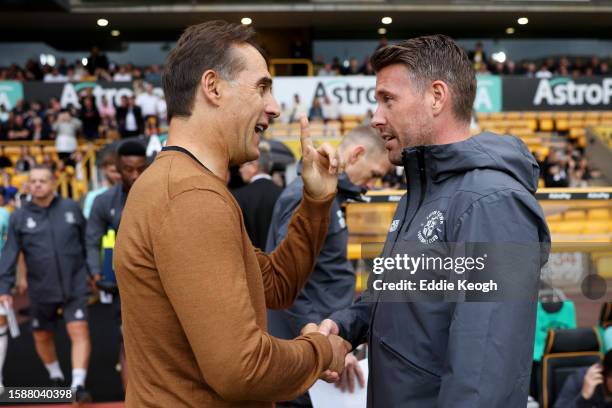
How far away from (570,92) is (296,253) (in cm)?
1686

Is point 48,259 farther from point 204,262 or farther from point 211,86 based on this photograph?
point 204,262

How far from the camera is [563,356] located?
399 cm

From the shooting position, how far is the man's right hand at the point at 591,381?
3598 millimetres

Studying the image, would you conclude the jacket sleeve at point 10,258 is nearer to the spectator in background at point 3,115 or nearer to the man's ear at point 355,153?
the man's ear at point 355,153

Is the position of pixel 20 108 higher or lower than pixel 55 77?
lower

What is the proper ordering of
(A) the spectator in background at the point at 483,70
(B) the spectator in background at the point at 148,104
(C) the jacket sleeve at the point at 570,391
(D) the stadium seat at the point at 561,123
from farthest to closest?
1. (A) the spectator in background at the point at 483,70
2. (D) the stadium seat at the point at 561,123
3. (B) the spectator in background at the point at 148,104
4. (C) the jacket sleeve at the point at 570,391

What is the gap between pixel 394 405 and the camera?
1.61m

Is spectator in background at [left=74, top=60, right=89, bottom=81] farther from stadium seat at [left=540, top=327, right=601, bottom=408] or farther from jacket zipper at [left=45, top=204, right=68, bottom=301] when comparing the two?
stadium seat at [left=540, top=327, right=601, bottom=408]

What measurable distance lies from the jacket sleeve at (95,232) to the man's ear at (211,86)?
11.6ft

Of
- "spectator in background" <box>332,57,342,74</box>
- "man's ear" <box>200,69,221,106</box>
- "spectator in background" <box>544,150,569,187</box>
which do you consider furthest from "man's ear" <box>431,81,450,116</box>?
"spectator in background" <box>332,57,342,74</box>

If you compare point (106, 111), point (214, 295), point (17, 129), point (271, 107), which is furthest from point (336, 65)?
point (214, 295)

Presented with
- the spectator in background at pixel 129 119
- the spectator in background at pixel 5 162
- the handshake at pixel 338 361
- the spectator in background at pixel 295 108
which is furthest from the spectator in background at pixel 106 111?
the handshake at pixel 338 361

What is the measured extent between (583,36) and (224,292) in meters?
24.4

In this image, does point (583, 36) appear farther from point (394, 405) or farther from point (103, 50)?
point (394, 405)
